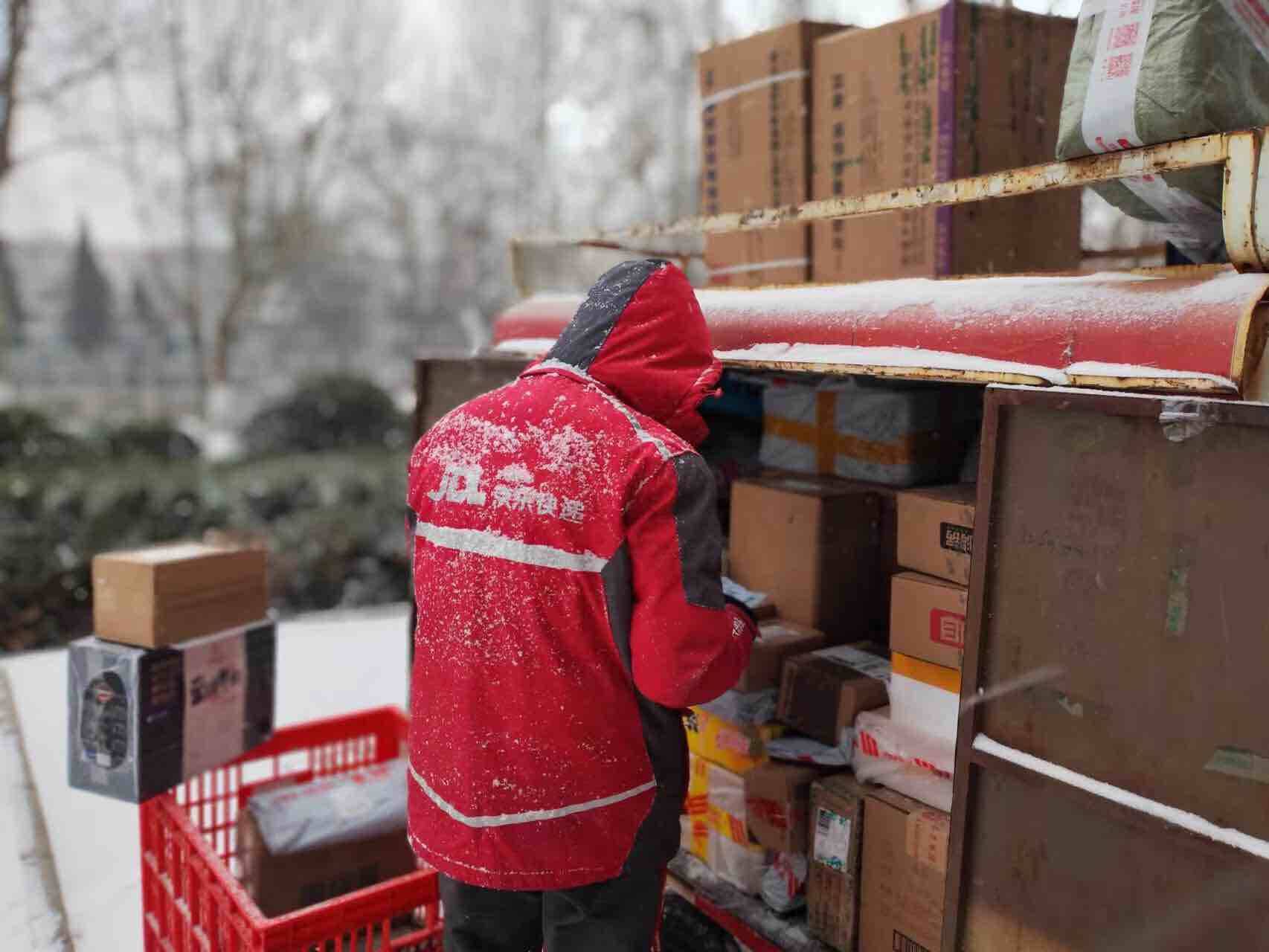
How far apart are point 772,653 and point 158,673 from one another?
6.11ft

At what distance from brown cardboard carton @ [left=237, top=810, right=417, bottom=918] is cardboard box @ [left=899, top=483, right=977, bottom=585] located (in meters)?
1.90

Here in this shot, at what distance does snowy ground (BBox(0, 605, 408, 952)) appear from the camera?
315 centimetres

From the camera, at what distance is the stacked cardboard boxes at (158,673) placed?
9.39ft

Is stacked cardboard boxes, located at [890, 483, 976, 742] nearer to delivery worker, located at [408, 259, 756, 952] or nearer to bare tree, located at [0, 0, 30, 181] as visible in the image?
delivery worker, located at [408, 259, 756, 952]

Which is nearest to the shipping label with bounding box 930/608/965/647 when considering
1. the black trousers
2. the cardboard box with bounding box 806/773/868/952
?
the cardboard box with bounding box 806/773/868/952

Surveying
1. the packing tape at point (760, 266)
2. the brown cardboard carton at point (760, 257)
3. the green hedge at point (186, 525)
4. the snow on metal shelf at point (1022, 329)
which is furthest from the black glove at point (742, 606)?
the green hedge at point (186, 525)

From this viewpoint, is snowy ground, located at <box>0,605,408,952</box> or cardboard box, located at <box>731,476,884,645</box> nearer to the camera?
cardboard box, located at <box>731,476,884,645</box>

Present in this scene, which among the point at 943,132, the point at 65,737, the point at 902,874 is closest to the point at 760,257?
the point at 943,132

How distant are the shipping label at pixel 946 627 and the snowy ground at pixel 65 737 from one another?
8.68 feet

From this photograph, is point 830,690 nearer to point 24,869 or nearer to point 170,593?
point 170,593

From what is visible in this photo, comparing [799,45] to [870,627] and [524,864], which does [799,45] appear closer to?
[870,627]

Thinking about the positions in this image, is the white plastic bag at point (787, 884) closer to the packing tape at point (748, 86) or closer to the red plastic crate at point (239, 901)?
the red plastic crate at point (239, 901)

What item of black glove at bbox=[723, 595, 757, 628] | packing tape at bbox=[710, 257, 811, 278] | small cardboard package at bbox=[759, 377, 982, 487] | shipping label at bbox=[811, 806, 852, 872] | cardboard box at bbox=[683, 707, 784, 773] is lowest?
shipping label at bbox=[811, 806, 852, 872]

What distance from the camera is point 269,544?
7848mm
